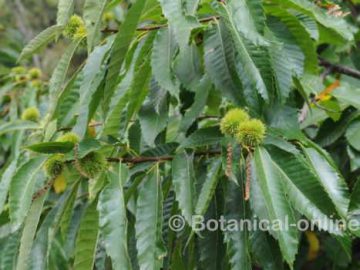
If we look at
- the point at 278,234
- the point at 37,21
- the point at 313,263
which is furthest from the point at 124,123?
the point at 37,21

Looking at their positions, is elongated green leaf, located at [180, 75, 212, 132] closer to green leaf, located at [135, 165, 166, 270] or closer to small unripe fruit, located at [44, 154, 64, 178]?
green leaf, located at [135, 165, 166, 270]

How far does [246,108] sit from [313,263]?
3.08 ft

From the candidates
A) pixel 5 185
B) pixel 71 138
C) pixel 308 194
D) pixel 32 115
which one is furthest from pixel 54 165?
pixel 32 115

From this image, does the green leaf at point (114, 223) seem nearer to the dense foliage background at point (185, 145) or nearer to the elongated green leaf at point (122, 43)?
the dense foliage background at point (185, 145)

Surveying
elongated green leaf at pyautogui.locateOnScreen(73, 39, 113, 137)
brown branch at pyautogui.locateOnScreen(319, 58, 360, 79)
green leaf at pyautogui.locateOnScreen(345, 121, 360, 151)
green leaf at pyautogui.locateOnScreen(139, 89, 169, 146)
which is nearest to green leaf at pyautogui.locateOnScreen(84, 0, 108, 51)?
elongated green leaf at pyautogui.locateOnScreen(73, 39, 113, 137)

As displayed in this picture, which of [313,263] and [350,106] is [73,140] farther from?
[313,263]

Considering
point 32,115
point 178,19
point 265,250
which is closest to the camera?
A: point 178,19

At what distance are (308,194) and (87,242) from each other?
0.35 m

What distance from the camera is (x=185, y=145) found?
2.93 feet

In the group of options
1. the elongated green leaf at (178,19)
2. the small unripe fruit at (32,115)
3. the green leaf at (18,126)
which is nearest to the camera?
the elongated green leaf at (178,19)

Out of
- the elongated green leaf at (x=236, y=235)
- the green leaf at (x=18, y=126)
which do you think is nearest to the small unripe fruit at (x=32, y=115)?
the green leaf at (x=18, y=126)

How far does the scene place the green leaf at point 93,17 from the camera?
0.75 metres

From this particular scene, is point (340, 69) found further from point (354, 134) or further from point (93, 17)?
point (93, 17)

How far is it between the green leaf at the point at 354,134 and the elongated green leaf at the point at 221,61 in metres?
0.29
